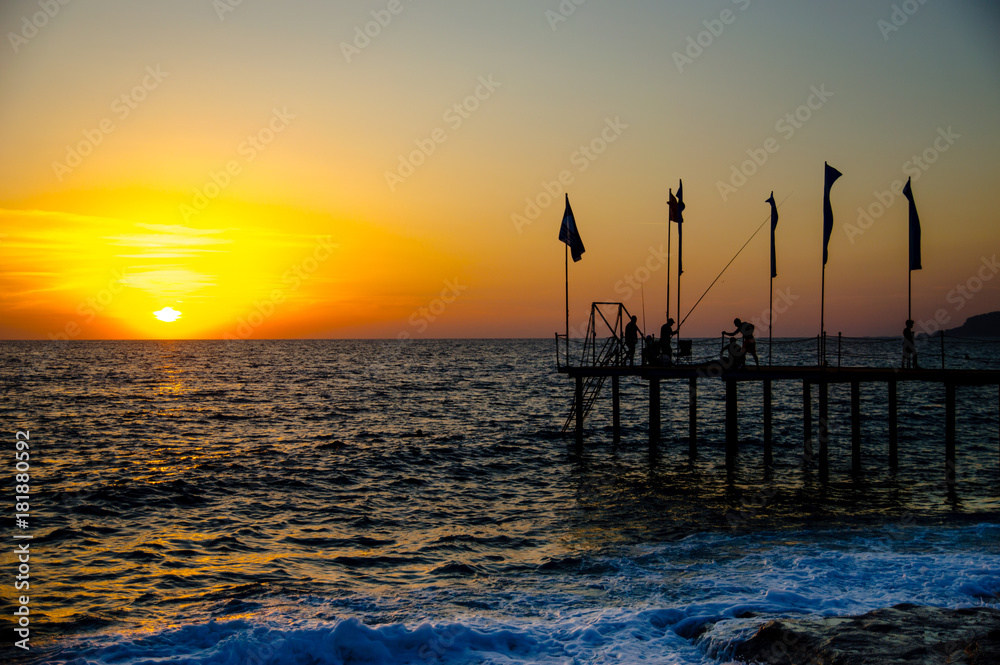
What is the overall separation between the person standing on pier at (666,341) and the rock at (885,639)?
656 inches

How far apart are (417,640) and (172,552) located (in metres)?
8.41

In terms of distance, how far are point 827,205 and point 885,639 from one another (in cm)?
1951

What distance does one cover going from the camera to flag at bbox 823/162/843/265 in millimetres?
25734

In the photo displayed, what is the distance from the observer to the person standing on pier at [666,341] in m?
27.5

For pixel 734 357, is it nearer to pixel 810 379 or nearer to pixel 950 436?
pixel 810 379

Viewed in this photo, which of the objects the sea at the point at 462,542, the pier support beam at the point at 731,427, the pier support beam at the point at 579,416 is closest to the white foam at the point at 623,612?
the sea at the point at 462,542

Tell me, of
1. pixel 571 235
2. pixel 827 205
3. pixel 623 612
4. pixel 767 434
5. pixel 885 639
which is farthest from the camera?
pixel 767 434

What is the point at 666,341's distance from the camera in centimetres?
2770

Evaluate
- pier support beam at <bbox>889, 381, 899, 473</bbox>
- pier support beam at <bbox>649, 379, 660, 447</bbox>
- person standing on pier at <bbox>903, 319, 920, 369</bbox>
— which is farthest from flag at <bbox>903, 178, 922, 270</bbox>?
pier support beam at <bbox>649, 379, 660, 447</bbox>

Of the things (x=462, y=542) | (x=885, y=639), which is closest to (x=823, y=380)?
(x=462, y=542)

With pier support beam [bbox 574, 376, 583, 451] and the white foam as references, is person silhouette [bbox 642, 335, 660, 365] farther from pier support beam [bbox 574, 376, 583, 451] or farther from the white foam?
the white foam

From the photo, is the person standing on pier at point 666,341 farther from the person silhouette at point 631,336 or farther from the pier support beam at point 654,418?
the pier support beam at point 654,418

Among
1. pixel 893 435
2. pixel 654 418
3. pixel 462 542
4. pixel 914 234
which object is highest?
pixel 914 234

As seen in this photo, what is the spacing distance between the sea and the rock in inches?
27.6
